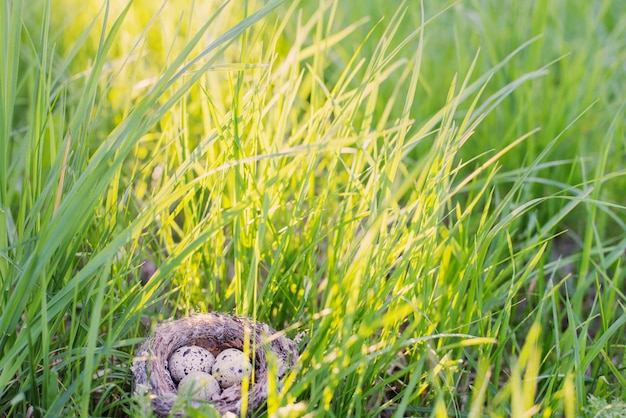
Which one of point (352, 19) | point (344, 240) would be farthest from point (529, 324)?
point (352, 19)

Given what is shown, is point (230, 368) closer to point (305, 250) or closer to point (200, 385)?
point (200, 385)

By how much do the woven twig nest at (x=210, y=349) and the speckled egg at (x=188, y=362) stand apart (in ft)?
0.07

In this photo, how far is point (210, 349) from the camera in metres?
1.65

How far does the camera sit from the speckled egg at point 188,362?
1.49m

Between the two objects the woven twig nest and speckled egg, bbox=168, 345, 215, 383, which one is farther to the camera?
speckled egg, bbox=168, 345, 215, 383

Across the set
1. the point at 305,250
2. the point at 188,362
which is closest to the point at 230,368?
the point at 188,362

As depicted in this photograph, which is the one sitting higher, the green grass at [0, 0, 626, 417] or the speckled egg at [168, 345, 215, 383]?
the green grass at [0, 0, 626, 417]

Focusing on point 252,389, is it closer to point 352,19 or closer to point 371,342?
point 371,342

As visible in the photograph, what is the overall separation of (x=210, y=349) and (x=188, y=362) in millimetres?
146

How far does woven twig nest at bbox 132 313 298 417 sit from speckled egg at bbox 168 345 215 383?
0.8 inches

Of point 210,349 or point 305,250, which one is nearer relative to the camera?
point 305,250

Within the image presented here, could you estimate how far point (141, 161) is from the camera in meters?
2.39

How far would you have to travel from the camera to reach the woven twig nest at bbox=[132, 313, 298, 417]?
131cm

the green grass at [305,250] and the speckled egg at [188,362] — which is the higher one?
the green grass at [305,250]
